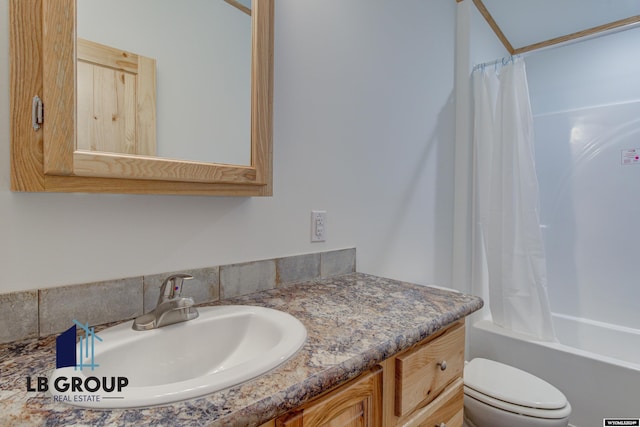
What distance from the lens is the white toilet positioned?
1271 mm

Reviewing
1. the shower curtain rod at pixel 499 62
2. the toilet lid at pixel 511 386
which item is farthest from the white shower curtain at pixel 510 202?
the toilet lid at pixel 511 386

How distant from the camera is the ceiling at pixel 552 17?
1.90 metres

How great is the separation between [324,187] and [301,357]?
0.74 meters

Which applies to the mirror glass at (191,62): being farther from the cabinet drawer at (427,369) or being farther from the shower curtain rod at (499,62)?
the shower curtain rod at (499,62)

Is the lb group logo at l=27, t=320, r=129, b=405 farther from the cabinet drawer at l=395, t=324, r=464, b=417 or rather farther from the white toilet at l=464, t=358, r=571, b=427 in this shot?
the white toilet at l=464, t=358, r=571, b=427

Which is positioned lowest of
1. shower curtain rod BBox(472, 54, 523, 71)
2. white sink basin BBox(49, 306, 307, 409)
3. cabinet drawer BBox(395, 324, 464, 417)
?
cabinet drawer BBox(395, 324, 464, 417)

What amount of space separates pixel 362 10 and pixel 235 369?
57.1 inches

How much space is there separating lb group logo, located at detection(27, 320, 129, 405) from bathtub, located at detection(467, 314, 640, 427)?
1943mm

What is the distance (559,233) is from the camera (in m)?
2.34

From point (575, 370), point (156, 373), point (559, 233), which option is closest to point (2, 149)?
point (156, 373)

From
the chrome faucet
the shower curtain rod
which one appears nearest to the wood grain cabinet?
the chrome faucet

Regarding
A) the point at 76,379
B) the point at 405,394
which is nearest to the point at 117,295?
the point at 76,379

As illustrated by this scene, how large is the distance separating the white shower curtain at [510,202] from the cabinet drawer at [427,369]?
1051 mm

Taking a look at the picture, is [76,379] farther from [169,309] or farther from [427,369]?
[427,369]
